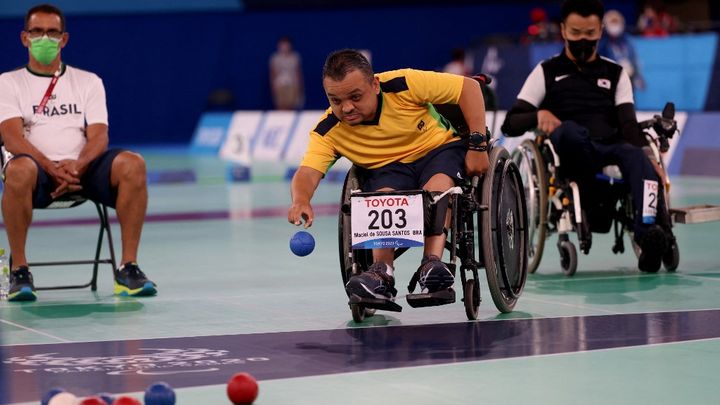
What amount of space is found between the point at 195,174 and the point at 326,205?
18.0ft

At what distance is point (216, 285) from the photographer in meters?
7.85

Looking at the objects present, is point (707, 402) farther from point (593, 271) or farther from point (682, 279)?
point (593, 271)

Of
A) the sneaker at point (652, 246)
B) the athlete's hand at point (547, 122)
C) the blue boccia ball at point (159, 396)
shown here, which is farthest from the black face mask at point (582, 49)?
the blue boccia ball at point (159, 396)

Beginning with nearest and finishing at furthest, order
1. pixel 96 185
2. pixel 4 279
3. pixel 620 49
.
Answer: pixel 96 185, pixel 4 279, pixel 620 49

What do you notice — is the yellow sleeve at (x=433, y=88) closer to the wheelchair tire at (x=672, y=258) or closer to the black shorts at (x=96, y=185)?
the black shorts at (x=96, y=185)

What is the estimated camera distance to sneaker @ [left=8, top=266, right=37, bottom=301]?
727 cm

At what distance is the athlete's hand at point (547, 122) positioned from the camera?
7.89m

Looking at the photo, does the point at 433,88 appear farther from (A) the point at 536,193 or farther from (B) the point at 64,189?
(B) the point at 64,189

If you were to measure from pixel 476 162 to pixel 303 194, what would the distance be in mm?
766

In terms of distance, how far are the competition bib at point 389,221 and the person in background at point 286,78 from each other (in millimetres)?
22410

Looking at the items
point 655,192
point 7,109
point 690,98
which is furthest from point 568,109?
point 690,98

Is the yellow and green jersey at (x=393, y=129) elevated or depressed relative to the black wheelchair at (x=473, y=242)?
elevated

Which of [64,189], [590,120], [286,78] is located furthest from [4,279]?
[286,78]

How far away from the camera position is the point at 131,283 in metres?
7.43
